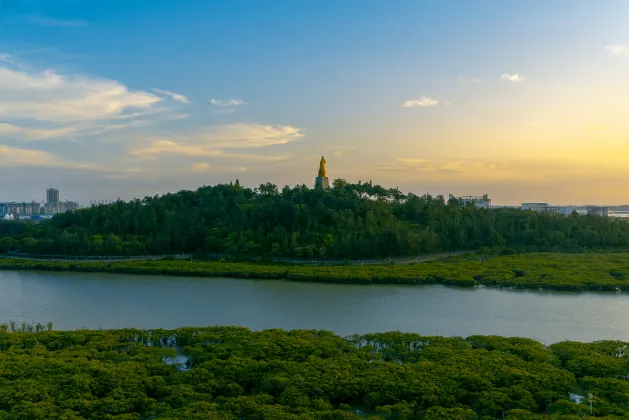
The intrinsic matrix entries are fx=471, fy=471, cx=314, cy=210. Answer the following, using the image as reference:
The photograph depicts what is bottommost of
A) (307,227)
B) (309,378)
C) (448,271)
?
(309,378)

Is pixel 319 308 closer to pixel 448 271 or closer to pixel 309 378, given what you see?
pixel 309 378

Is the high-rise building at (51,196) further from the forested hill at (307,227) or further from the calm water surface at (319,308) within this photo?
the calm water surface at (319,308)

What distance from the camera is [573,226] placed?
46.2 metres

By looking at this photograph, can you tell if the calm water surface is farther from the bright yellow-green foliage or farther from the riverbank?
the bright yellow-green foliage

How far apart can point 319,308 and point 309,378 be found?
390 inches

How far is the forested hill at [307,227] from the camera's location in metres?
38.1

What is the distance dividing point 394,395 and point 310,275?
60.3 feet

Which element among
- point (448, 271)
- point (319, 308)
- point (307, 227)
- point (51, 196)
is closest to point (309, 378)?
point (319, 308)

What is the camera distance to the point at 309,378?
12117mm

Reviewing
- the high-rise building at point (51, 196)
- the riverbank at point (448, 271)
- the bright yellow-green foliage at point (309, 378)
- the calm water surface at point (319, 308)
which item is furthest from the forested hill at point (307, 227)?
the high-rise building at point (51, 196)

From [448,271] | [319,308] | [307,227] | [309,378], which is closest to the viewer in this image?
[309,378]

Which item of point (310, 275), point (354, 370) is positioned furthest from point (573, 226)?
point (354, 370)

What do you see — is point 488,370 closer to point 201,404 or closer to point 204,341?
point 201,404

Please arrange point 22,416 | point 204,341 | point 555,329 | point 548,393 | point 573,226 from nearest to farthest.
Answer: point 22,416 → point 548,393 → point 204,341 → point 555,329 → point 573,226
